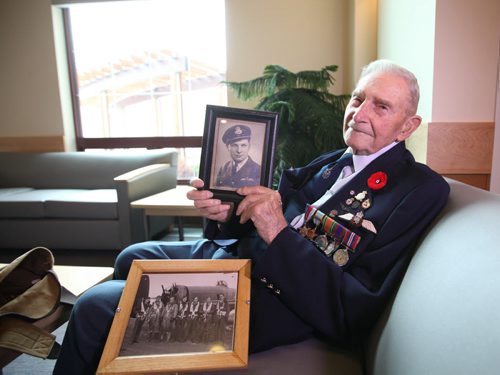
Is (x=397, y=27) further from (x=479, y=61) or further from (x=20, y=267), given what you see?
(x=20, y=267)

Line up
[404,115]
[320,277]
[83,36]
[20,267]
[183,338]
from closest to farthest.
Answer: [183,338], [320,277], [404,115], [20,267], [83,36]

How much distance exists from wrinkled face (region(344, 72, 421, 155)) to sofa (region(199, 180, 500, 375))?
0.26 metres

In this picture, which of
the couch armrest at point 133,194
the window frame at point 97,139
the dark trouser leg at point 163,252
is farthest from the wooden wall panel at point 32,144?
the dark trouser leg at point 163,252

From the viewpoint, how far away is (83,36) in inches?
168

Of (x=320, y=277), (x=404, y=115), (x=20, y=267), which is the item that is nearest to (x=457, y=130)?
(x=404, y=115)

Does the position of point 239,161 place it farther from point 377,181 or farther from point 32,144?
point 32,144

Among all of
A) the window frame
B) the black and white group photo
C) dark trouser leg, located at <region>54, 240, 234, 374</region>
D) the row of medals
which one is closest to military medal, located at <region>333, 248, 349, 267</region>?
the row of medals

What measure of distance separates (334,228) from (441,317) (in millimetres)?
452

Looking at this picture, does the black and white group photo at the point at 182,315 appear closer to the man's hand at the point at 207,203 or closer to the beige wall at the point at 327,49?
the man's hand at the point at 207,203

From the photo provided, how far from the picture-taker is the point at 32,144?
4.24 metres

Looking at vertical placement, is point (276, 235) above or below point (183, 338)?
above

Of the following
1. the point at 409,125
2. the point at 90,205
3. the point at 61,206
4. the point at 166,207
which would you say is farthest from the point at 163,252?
the point at 61,206

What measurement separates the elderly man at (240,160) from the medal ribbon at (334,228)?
0.63 feet

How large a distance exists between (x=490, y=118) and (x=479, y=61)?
217mm
